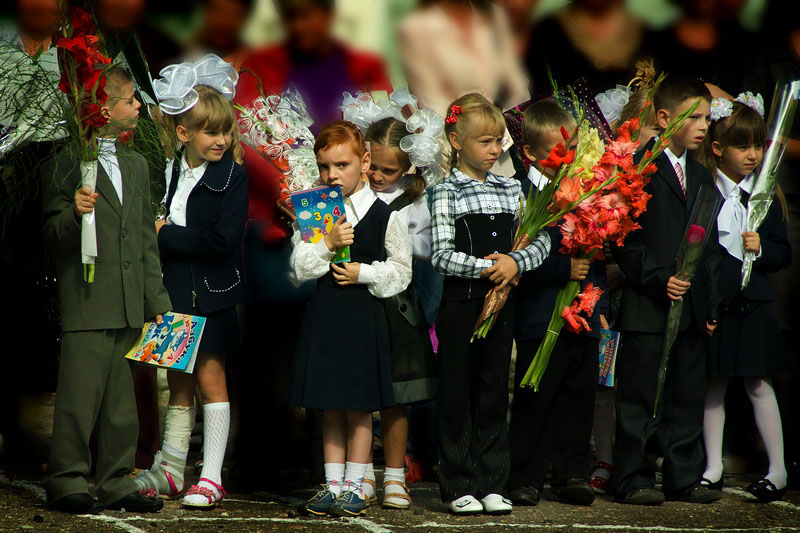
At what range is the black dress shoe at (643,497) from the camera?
5078mm

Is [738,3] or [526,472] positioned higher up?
[738,3]

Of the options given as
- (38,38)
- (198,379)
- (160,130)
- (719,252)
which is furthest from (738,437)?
(38,38)

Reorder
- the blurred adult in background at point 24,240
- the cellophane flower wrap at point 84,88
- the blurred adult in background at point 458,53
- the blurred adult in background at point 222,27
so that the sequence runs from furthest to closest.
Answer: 1. the blurred adult in background at point 458,53
2. the blurred adult in background at point 222,27
3. the blurred adult in background at point 24,240
4. the cellophane flower wrap at point 84,88

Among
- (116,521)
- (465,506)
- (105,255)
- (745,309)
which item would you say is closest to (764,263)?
(745,309)

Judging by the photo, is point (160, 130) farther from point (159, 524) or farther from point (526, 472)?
point (526, 472)

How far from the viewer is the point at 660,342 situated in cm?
520

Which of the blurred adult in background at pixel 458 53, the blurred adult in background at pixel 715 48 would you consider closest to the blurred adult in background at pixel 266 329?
the blurred adult in background at pixel 458 53

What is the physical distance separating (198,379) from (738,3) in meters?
4.52

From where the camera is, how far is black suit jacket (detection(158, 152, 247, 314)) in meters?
4.72

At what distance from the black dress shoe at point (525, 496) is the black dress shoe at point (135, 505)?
1.55 metres

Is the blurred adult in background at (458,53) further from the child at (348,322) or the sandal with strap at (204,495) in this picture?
the sandal with strap at (204,495)

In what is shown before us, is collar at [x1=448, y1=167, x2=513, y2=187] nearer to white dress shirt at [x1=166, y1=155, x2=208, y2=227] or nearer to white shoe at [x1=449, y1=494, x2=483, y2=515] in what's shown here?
white dress shirt at [x1=166, y1=155, x2=208, y2=227]

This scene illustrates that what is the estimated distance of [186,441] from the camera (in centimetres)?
483

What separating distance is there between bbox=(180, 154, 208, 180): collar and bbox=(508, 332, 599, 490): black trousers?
1.63m
